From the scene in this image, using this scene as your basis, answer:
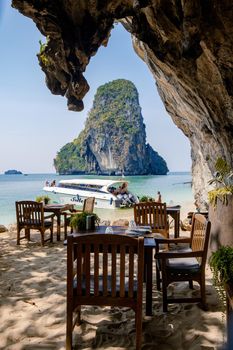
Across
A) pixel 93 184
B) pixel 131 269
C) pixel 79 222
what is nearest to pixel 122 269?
pixel 131 269

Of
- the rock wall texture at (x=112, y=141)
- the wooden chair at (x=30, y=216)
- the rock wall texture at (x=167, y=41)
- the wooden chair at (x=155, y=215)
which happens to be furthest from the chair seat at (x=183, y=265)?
the rock wall texture at (x=112, y=141)

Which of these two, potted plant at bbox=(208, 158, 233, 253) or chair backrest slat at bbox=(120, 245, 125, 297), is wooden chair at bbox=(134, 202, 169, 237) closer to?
potted plant at bbox=(208, 158, 233, 253)

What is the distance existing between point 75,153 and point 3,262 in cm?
8073

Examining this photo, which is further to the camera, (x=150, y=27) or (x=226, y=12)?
(x=150, y=27)

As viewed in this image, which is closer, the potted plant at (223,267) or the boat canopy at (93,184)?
the potted plant at (223,267)

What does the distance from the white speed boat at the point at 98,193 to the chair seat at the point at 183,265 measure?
15377 mm

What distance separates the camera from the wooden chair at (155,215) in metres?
5.47

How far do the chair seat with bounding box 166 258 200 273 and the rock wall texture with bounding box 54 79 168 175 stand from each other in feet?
229

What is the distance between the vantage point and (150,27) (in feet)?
19.3

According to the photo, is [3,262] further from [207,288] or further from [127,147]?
[127,147]

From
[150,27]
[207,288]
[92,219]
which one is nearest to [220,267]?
[207,288]

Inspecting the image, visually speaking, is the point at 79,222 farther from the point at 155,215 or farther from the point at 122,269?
the point at 155,215

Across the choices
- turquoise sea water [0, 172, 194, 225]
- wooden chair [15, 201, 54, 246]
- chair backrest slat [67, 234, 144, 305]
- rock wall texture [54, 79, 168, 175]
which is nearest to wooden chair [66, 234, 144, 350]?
chair backrest slat [67, 234, 144, 305]

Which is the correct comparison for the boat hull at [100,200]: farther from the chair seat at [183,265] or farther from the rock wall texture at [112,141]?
the rock wall texture at [112,141]
